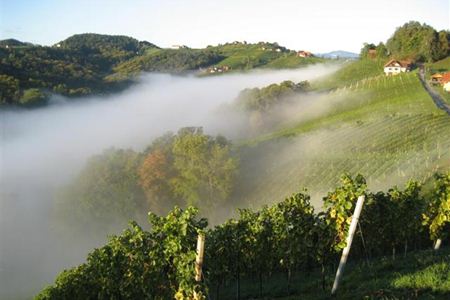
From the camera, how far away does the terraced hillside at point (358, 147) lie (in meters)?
44.9

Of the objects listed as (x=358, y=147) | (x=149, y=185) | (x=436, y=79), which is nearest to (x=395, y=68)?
(x=436, y=79)

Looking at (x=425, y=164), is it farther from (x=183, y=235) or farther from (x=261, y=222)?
(x=183, y=235)

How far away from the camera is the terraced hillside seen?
4494 cm

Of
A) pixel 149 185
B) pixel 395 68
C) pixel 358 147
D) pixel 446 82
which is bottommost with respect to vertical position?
pixel 149 185

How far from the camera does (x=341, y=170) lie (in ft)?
161

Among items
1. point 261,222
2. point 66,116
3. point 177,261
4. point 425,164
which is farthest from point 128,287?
point 66,116

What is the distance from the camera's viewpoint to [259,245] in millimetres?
20547

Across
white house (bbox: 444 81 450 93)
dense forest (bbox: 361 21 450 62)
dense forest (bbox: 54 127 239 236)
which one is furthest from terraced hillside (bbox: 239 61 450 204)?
dense forest (bbox: 361 21 450 62)

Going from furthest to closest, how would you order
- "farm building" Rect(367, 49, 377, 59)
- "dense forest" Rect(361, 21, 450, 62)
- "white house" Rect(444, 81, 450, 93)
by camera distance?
"farm building" Rect(367, 49, 377, 59), "dense forest" Rect(361, 21, 450, 62), "white house" Rect(444, 81, 450, 93)

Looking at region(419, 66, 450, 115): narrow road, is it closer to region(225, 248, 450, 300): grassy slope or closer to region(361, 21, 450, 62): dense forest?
region(361, 21, 450, 62): dense forest

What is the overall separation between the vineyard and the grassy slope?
0.10m

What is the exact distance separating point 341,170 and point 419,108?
20.7 m

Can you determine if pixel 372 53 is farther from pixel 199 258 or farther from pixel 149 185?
pixel 199 258

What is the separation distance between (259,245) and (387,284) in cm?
809
